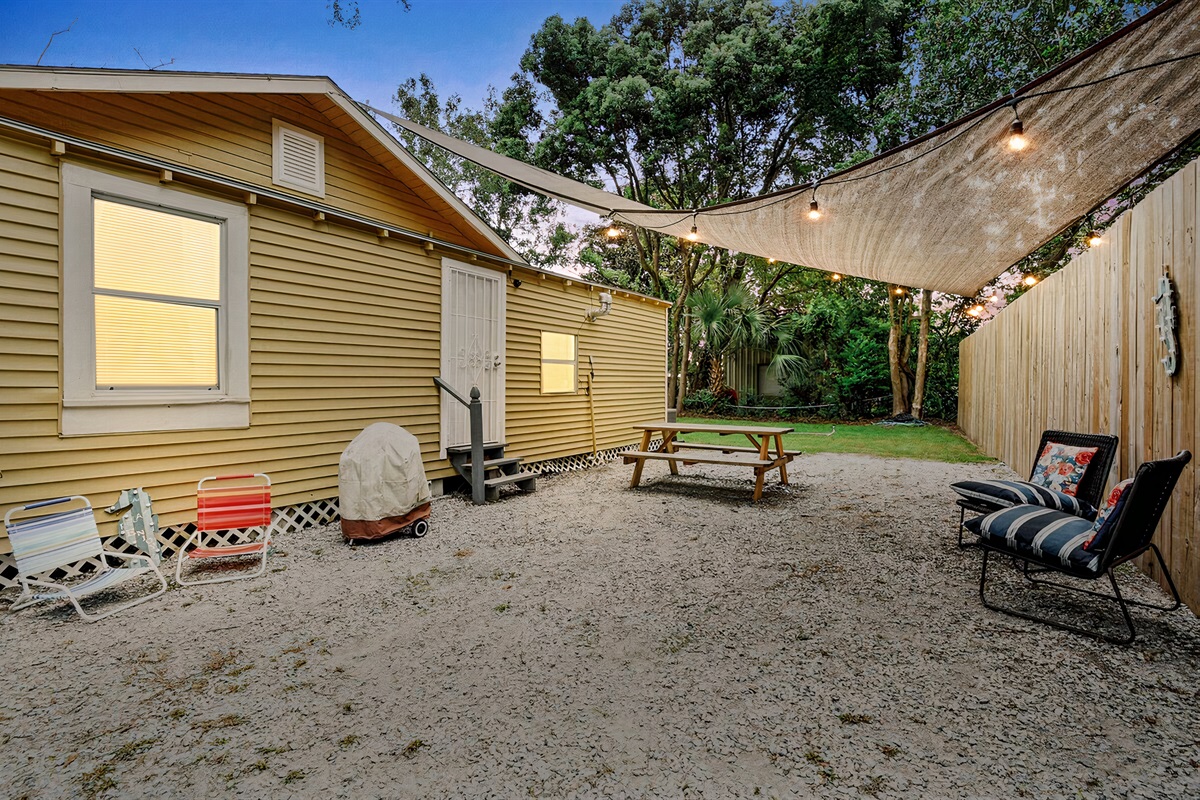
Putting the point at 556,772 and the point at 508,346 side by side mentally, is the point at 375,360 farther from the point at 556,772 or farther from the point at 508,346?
the point at 556,772

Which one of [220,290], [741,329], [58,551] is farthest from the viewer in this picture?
[741,329]

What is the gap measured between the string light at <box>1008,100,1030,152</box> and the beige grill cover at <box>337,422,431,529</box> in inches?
182

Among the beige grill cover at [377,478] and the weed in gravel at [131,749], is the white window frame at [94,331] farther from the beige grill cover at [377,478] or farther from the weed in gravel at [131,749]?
the weed in gravel at [131,749]

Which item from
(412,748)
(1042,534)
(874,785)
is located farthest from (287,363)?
(1042,534)

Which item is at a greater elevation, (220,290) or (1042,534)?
(220,290)

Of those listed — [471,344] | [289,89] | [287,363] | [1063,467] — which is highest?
[289,89]

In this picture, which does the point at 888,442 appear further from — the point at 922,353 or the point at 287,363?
the point at 287,363

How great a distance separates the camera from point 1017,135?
3195 mm

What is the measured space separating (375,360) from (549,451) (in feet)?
9.59

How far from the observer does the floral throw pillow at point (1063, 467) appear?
3570mm

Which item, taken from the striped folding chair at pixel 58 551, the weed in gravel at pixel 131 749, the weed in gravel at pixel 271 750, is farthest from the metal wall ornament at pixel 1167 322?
the striped folding chair at pixel 58 551

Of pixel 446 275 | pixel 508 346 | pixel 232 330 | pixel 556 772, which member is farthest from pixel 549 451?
pixel 556 772

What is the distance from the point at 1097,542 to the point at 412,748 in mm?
3035

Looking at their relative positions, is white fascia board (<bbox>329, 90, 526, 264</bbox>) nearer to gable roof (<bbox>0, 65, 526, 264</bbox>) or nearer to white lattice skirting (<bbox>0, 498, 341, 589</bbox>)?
gable roof (<bbox>0, 65, 526, 264</bbox>)
